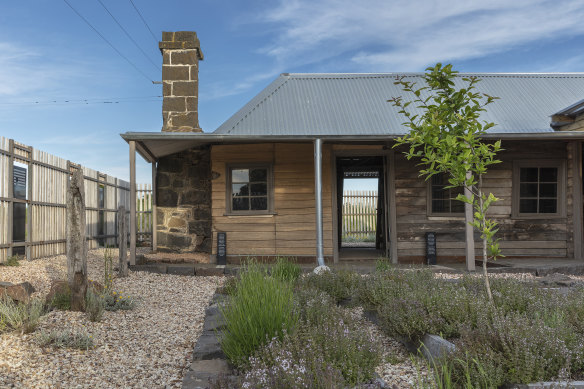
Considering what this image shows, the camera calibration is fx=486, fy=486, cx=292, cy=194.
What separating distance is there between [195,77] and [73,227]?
5.84 meters

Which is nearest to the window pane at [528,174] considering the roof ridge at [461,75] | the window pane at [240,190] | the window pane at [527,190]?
the window pane at [527,190]

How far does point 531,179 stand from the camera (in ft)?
34.8

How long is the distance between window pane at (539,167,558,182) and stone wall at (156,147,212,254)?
24.0 ft

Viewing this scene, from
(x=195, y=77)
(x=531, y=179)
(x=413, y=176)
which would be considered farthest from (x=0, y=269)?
(x=531, y=179)

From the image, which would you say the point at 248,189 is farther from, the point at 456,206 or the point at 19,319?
the point at 19,319

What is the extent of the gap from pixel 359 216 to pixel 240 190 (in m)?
8.81

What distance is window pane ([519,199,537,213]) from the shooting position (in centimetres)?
1057

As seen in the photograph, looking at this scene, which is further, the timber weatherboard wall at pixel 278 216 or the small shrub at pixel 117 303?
the timber weatherboard wall at pixel 278 216

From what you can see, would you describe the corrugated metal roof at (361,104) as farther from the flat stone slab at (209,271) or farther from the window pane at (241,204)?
the flat stone slab at (209,271)

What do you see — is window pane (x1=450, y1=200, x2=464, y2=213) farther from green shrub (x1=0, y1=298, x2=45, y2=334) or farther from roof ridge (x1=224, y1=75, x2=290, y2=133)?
green shrub (x1=0, y1=298, x2=45, y2=334)

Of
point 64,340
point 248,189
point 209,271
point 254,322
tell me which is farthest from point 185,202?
point 254,322

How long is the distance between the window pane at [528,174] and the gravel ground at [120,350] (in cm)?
737

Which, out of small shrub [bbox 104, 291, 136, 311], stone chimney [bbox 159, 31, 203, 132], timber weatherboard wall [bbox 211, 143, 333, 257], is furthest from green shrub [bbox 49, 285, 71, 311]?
stone chimney [bbox 159, 31, 203, 132]

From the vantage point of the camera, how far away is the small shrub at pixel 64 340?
4320 mm
